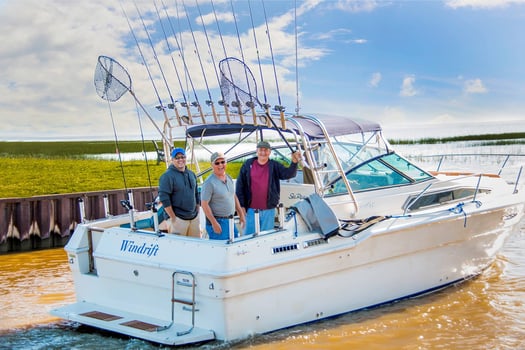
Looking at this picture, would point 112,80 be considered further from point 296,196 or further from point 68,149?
point 68,149

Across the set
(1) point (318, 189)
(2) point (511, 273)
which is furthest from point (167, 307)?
(2) point (511, 273)

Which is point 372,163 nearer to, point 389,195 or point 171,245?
point 389,195

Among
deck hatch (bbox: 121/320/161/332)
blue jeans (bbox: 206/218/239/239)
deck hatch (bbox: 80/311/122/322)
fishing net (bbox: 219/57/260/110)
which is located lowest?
deck hatch (bbox: 121/320/161/332)

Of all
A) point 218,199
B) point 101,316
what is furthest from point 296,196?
point 101,316

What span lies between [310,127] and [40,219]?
798 centimetres

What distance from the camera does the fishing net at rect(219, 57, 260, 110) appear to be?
270 inches

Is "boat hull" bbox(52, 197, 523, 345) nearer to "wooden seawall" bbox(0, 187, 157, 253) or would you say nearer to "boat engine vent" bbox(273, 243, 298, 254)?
"boat engine vent" bbox(273, 243, 298, 254)

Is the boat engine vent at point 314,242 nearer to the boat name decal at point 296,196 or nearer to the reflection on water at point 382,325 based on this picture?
the reflection on water at point 382,325

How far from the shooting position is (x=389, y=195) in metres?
7.93

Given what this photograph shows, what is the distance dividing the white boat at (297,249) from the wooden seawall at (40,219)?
5.26m

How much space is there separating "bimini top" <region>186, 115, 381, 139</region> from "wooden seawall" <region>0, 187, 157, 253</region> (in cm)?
460

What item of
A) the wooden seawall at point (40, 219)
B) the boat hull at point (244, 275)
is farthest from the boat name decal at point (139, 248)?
the wooden seawall at point (40, 219)

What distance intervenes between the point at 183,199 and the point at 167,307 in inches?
46.8

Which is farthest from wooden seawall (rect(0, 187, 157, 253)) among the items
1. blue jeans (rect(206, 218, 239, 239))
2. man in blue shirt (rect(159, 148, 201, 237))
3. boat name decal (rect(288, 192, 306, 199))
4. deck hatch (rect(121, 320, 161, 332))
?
deck hatch (rect(121, 320, 161, 332))
